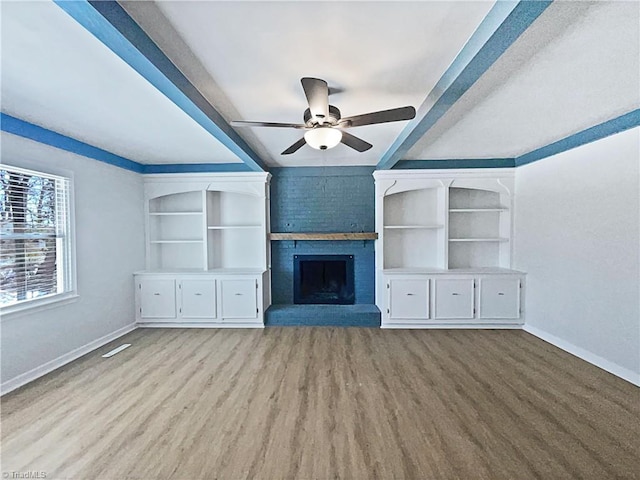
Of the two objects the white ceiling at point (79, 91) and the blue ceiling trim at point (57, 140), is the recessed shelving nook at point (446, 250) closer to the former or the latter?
the white ceiling at point (79, 91)

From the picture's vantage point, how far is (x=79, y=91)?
245 centimetres

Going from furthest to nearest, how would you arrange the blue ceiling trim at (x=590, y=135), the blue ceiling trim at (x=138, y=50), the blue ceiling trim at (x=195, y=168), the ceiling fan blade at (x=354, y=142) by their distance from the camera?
1. the blue ceiling trim at (x=195, y=168)
2. the blue ceiling trim at (x=590, y=135)
3. the ceiling fan blade at (x=354, y=142)
4. the blue ceiling trim at (x=138, y=50)

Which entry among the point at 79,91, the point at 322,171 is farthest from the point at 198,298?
the point at 79,91

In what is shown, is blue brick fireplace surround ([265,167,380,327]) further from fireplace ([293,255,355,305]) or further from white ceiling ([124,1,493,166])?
white ceiling ([124,1,493,166])

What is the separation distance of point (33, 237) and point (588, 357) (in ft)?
19.7

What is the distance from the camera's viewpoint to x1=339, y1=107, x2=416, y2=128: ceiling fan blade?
231cm

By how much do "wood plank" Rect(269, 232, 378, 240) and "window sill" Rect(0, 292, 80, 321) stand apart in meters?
2.66

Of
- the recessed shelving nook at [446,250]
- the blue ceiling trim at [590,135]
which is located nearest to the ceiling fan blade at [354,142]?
the recessed shelving nook at [446,250]

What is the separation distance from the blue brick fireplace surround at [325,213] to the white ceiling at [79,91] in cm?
164

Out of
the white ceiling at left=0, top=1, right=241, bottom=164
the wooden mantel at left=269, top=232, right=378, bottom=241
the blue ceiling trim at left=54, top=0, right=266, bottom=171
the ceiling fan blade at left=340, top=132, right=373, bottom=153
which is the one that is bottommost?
the wooden mantel at left=269, top=232, right=378, bottom=241

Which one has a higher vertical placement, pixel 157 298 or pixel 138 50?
pixel 138 50

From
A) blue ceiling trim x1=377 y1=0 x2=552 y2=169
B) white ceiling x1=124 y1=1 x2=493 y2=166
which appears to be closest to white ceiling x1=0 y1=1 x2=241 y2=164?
white ceiling x1=124 y1=1 x2=493 y2=166

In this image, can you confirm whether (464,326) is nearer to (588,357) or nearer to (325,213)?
(588,357)

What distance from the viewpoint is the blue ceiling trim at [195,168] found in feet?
16.8
